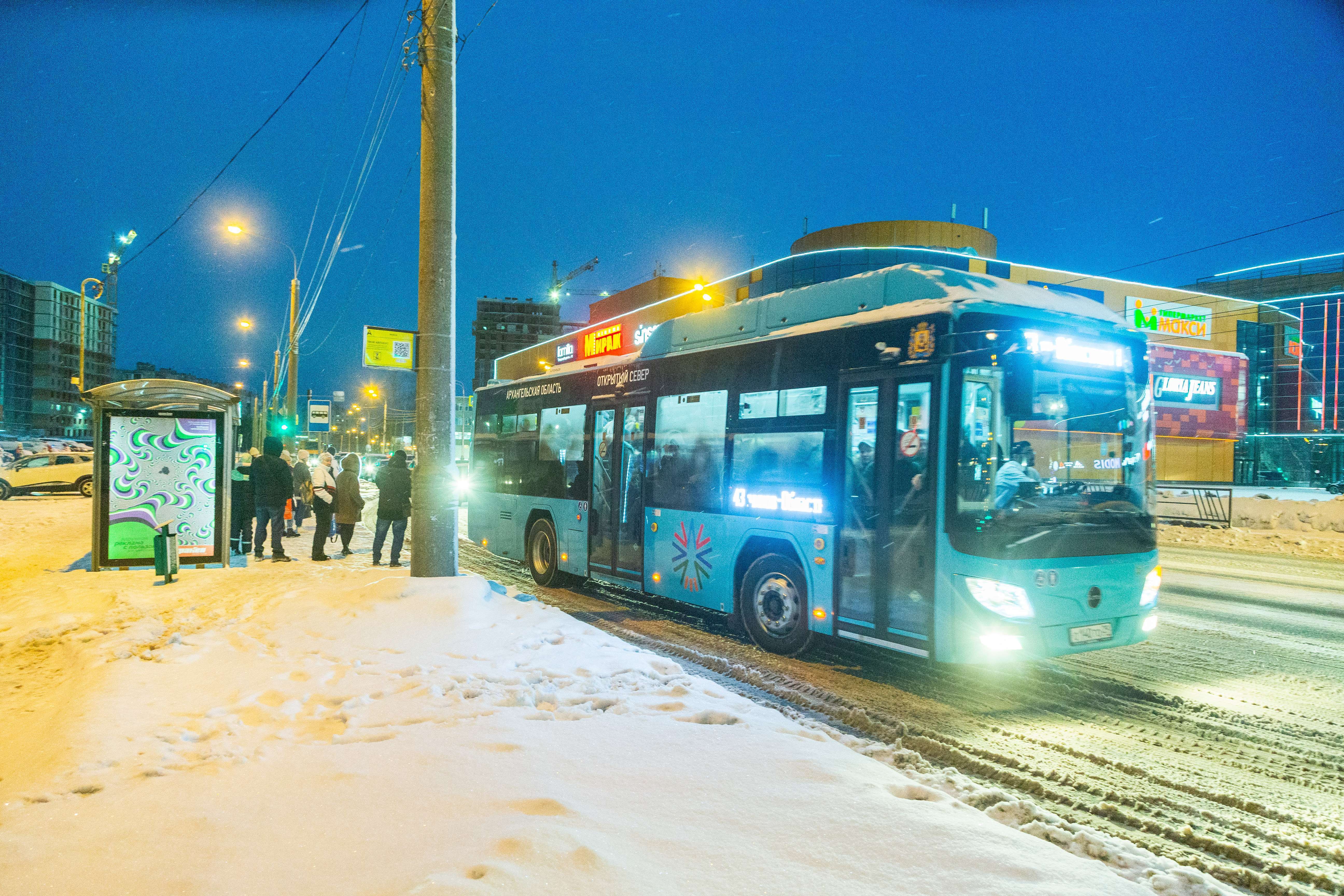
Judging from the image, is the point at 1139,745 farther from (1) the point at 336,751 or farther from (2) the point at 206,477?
(2) the point at 206,477

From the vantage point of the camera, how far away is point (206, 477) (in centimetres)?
1141

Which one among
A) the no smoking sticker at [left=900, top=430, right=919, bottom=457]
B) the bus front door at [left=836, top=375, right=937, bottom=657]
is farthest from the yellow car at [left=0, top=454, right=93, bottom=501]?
the no smoking sticker at [left=900, top=430, right=919, bottom=457]

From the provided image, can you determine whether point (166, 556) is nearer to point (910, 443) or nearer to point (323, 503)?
point (323, 503)

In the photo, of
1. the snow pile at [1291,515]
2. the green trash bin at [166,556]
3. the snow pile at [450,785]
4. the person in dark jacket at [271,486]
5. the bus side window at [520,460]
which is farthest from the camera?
the snow pile at [1291,515]

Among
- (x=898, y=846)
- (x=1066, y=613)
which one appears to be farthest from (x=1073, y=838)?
(x=1066, y=613)

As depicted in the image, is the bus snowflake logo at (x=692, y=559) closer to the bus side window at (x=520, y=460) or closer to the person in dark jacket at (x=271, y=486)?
the bus side window at (x=520, y=460)

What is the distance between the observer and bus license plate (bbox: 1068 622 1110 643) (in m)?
5.96

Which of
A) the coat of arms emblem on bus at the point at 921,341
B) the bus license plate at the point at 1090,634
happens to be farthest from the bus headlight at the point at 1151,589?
the coat of arms emblem on bus at the point at 921,341

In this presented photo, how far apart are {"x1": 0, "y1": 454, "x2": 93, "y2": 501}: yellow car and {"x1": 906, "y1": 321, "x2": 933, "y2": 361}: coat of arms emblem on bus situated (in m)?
29.8

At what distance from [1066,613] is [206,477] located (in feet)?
36.1

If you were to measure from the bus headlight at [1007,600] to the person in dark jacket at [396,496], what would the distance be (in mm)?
9288

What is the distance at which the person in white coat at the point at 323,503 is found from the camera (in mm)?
13305

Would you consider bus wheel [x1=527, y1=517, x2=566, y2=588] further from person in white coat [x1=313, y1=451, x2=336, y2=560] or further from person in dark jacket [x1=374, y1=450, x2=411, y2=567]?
person in white coat [x1=313, y1=451, x2=336, y2=560]

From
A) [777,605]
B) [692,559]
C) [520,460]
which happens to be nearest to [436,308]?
[692,559]
